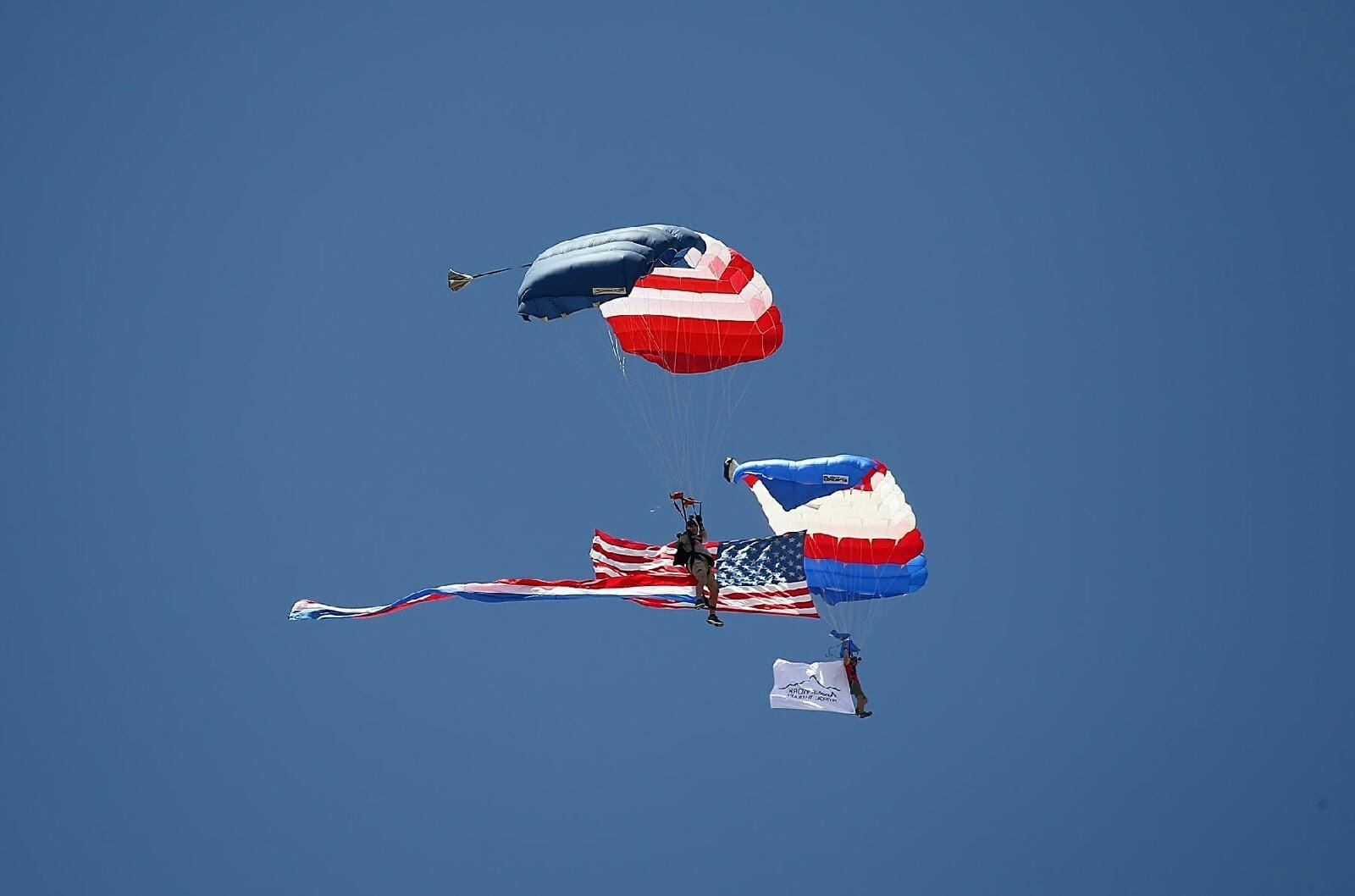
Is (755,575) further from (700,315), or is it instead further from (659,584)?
(700,315)

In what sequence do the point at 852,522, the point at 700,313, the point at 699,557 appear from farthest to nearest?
the point at 700,313 < the point at 852,522 < the point at 699,557

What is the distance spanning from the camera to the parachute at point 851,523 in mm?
26469

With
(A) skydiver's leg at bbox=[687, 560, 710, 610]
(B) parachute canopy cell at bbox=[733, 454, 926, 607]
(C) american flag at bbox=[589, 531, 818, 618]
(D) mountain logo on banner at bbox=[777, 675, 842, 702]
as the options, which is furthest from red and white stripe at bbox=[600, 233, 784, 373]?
(D) mountain logo on banner at bbox=[777, 675, 842, 702]

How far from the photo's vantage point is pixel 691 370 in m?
27.9

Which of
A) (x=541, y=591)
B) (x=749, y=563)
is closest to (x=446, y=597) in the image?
(x=541, y=591)

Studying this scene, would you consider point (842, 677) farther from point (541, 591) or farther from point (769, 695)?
point (541, 591)

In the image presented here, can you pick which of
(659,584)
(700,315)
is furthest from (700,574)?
(700,315)

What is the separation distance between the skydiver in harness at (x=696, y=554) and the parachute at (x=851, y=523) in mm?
1278

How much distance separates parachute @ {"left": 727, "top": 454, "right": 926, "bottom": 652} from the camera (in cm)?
2647

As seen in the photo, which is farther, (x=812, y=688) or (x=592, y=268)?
(x=812, y=688)

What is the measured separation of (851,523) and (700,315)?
3.24 meters

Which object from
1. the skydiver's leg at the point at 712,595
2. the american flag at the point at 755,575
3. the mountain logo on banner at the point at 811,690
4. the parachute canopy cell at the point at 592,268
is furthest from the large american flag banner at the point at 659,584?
the parachute canopy cell at the point at 592,268

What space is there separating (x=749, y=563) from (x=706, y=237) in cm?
449

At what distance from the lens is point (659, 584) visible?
1083 inches
